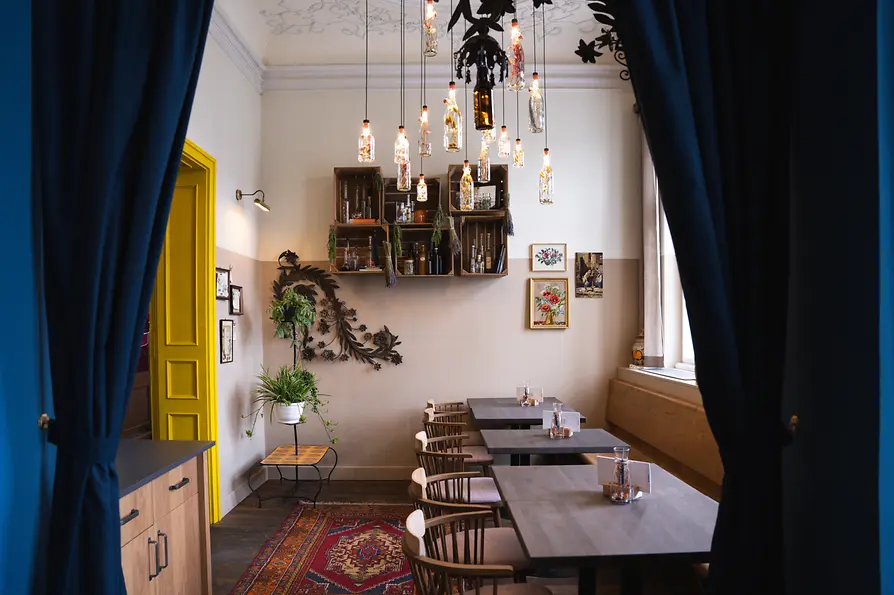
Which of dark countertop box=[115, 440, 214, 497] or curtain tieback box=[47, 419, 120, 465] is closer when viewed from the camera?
curtain tieback box=[47, 419, 120, 465]

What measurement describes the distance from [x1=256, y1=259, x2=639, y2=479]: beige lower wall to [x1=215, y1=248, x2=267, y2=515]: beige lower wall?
0.14 metres

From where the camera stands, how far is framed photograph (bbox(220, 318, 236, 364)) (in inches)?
193

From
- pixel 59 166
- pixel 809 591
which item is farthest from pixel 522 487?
pixel 59 166

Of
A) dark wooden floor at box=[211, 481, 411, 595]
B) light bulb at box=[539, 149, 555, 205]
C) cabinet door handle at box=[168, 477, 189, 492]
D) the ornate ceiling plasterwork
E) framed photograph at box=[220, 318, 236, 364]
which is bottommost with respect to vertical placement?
dark wooden floor at box=[211, 481, 411, 595]

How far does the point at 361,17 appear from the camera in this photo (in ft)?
18.4

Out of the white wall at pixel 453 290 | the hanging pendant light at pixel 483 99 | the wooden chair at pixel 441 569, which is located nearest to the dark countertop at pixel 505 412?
the white wall at pixel 453 290

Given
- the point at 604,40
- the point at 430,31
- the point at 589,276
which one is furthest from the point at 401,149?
the point at 589,276

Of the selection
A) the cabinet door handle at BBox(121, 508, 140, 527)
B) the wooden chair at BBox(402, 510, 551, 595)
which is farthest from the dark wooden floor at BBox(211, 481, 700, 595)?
the cabinet door handle at BBox(121, 508, 140, 527)

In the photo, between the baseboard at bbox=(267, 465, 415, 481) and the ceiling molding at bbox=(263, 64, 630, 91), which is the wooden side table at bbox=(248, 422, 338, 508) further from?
the ceiling molding at bbox=(263, 64, 630, 91)

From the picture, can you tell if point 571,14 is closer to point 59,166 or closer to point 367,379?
point 367,379

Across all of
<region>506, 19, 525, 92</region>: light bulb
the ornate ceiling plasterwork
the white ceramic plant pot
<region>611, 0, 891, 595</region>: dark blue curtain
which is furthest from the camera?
the ornate ceiling plasterwork

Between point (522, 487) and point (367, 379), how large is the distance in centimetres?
340

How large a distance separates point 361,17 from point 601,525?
5.18 meters

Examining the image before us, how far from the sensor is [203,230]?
4.68 m
